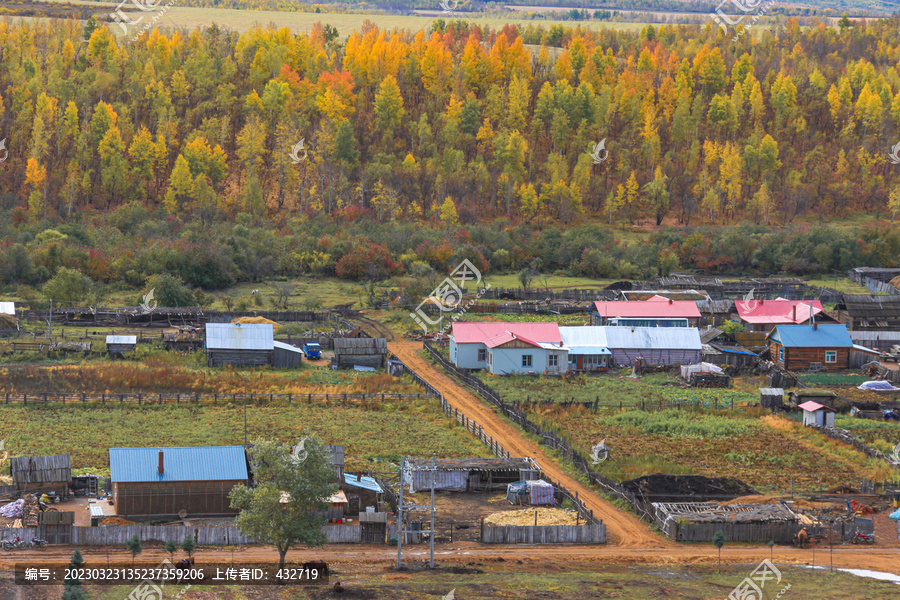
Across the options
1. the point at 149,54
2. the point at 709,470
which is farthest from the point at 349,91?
the point at 709,470

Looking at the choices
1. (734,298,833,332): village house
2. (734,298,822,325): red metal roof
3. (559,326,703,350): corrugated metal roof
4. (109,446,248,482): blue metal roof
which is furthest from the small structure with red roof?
(109,446,248,482): blue metal roof

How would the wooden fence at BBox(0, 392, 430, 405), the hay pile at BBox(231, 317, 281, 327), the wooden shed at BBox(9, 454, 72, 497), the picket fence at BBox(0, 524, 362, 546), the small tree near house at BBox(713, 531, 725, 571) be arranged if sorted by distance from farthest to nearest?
the hay pile at BBox(231, 317, 281, 327) < the wooden fence at BBox(0, 392, 430, 405) < the wooden shed at BBox(9, 454, 72, 497) < the small tree near house at BBox(713, 531, 725, 571) < the picket fence at BBox(0, 524, 362, 546)

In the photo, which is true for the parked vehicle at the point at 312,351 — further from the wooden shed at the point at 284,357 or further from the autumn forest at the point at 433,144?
the autumn forest at the point at 433,144

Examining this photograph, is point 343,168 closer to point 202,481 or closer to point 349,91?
point 349,91

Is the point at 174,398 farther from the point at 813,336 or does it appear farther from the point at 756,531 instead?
the point at 813,336

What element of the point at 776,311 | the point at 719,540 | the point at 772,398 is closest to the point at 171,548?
the point at 719,540

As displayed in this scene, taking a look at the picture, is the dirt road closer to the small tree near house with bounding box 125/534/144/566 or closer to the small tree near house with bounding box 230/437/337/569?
the small tree near house with bounding box 125/534/144/566
